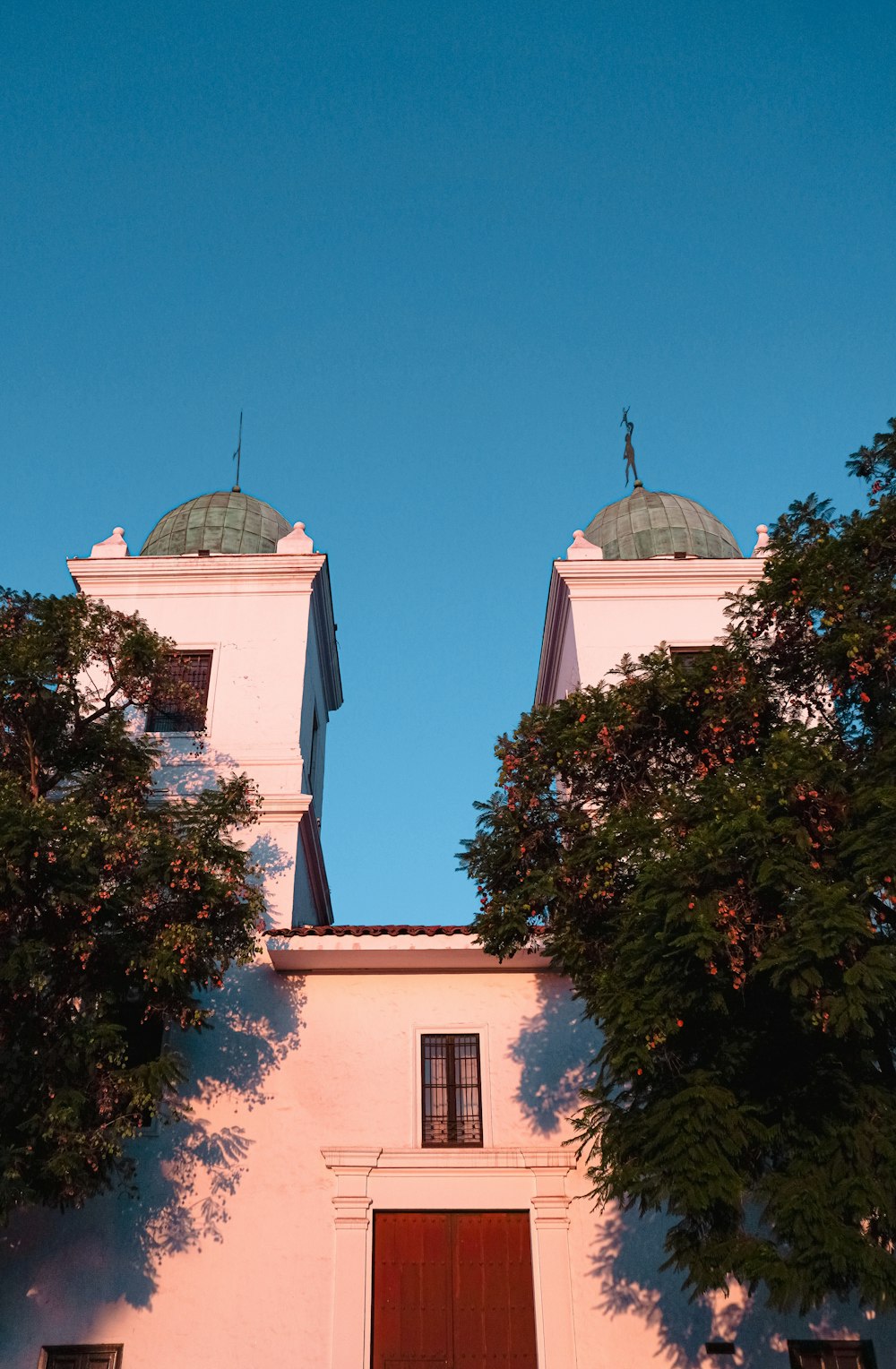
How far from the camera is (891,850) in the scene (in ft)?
30.4

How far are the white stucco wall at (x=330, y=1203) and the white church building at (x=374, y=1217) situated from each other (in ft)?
0.07


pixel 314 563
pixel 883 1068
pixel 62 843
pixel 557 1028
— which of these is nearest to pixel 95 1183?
pixel 62 843

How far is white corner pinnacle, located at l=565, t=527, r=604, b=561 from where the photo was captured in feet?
66.0

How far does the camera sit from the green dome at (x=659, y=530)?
20.9 m

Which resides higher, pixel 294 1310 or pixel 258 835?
pixel 258 835

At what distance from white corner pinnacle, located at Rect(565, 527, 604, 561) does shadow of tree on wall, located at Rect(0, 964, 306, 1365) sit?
9.01 m

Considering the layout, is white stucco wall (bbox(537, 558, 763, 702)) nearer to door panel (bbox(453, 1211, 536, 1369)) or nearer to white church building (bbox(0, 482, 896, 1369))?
white church building (bbox(0, 482, 896, 1369))

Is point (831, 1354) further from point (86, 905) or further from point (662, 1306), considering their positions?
point (86, 905)

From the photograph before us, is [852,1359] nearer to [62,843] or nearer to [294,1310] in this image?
[294,1310]

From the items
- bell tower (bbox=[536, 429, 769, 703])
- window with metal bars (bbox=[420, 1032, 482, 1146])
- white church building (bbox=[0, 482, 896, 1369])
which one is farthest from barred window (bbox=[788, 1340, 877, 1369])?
Result: bell tower (bbox=[536, 429, 769, 703])

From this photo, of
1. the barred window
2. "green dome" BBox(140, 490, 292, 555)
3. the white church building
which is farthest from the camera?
"green dome" BBox(140, 490, 292, 555)

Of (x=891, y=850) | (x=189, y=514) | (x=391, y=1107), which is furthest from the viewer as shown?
(x=189, y=514)

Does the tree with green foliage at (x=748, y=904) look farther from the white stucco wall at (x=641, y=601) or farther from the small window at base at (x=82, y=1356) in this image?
the white stucco wall at (x=641, y=601)

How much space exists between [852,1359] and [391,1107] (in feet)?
18.1
